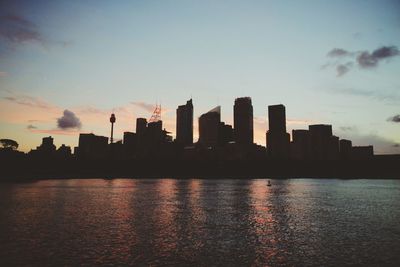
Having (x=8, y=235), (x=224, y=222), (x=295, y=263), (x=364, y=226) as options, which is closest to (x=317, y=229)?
(x=364, y=226)

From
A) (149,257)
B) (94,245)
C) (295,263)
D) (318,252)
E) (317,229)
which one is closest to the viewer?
(295,263)

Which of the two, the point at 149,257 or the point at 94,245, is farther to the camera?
the point at 94,245

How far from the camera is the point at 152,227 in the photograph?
32.3m

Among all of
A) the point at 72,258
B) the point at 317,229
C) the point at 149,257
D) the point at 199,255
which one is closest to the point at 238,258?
the point at 199,255

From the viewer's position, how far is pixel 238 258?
2006 cm

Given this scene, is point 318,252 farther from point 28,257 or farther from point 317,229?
point 28,257

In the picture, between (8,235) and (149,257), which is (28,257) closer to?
(149,257)

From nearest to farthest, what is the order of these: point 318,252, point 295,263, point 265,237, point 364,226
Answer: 1. point 295,263
2. point 318,252
3. point 265,237
4. point 364,226

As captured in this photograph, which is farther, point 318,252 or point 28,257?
point 318,252

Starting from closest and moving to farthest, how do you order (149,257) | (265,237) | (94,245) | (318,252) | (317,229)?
(149,257) → (318,252) → (94,245) → (265,237) → (317,229)

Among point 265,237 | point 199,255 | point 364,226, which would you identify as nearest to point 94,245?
point 199,255

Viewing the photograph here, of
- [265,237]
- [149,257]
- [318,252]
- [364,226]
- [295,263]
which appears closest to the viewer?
[295,263]

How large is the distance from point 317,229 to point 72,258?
22411 mm

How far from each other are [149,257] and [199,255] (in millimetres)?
3134
